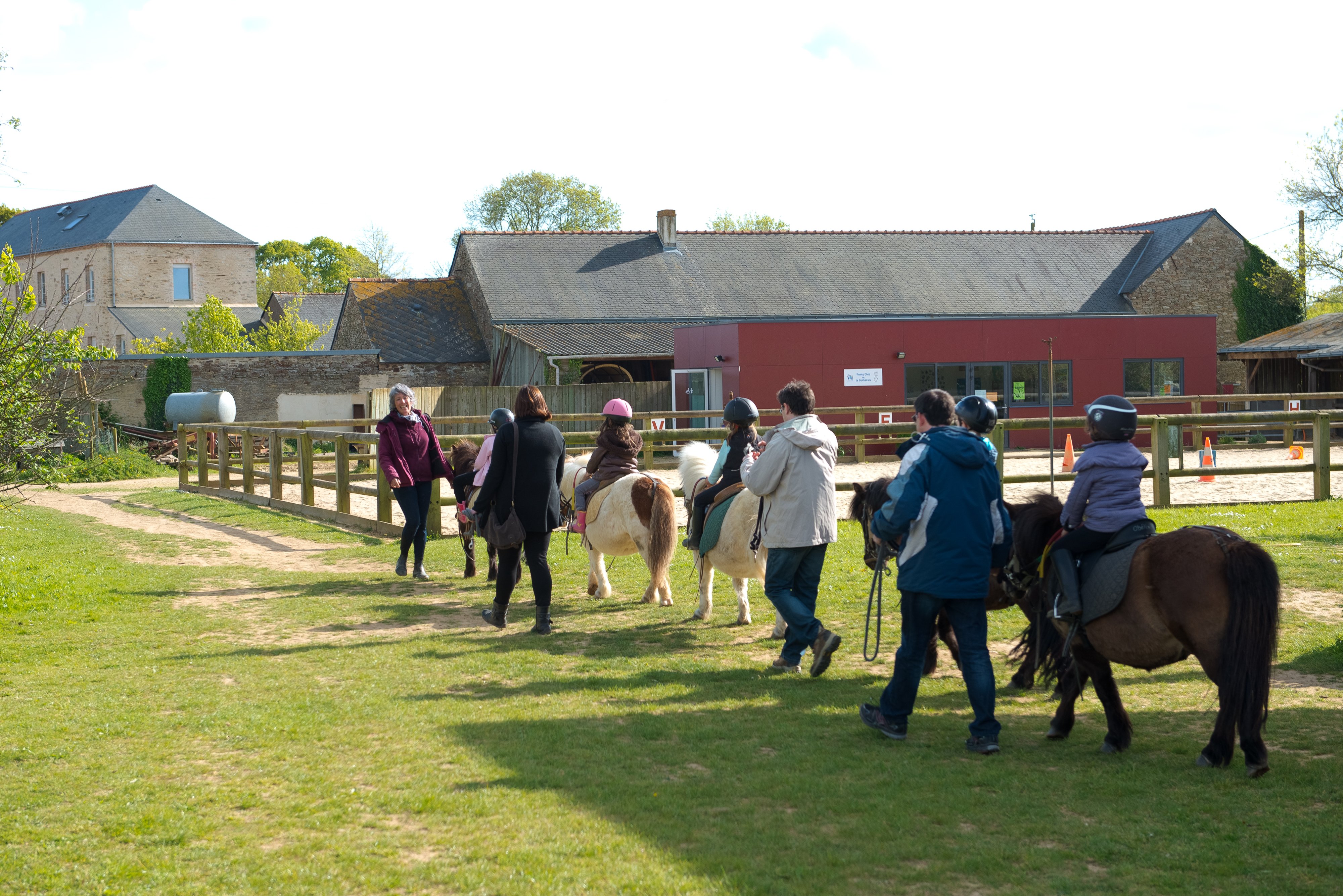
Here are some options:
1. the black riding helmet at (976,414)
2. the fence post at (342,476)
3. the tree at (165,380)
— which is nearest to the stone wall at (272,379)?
the tree at (165,380)

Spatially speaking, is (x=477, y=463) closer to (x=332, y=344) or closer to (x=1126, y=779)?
(x=1126, y=779)

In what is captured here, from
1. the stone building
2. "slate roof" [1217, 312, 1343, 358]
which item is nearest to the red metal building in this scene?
"slate roof" [1217, 312, 1343, 358]

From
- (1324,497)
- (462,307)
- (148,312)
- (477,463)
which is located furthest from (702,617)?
(148,312)

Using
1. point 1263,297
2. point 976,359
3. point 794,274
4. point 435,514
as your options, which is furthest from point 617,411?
point 1263,297

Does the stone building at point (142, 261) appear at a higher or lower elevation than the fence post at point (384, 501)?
higher

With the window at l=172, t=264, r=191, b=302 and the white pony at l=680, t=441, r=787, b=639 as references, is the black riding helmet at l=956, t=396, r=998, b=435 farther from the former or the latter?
the window at l=172, t=264, r=191, b=302

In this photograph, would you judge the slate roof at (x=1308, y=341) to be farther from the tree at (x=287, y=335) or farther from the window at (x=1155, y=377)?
the tree at (x=287, y=335)

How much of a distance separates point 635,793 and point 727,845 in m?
0.65

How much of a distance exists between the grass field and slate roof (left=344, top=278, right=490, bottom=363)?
30.2 m

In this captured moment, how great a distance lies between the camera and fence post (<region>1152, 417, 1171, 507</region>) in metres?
13.2

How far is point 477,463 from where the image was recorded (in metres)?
9.48

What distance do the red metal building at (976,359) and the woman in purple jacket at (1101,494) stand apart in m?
22.8

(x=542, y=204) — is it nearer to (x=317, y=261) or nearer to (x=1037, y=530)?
(x=317, y=261)

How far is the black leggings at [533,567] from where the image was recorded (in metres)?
7.52
